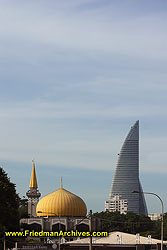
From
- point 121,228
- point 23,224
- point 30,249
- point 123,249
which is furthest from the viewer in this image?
point 121,228

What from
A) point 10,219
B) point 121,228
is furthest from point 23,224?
point 10,219

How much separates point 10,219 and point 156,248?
2004 centimetres

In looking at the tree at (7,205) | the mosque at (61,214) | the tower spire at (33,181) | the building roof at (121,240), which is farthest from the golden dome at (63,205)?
the tree at (7,205)

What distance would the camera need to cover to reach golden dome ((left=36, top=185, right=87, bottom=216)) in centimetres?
12256

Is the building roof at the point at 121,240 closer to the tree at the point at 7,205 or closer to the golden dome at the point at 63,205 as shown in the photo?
the tree at the point at 7,205

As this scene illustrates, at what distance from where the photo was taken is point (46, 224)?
121500 millimetres

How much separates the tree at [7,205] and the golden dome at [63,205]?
4694cm

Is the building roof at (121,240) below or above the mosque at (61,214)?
below

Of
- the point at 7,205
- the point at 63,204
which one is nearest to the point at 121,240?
the point at 7,205

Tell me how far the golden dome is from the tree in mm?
46939

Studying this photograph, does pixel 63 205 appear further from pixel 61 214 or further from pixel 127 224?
pixel 127 224

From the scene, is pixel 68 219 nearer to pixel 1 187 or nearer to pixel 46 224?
pixel 46 224

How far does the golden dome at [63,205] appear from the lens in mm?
122562

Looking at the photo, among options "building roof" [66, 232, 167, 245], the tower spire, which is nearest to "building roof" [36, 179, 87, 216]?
the tower spire
